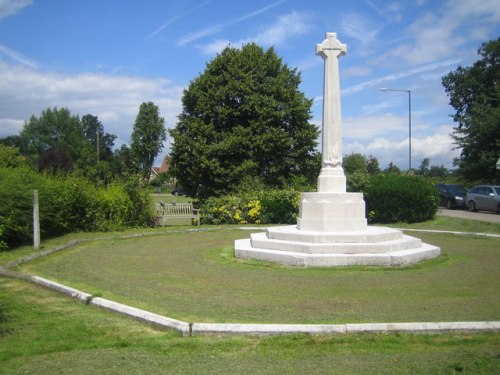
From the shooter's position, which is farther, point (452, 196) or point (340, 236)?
point (452, 196)

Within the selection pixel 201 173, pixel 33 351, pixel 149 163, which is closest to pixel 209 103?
pixel 201 173

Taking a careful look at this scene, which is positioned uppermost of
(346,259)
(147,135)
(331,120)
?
(147,135)

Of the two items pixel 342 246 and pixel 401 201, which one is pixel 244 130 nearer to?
pixel 401 201

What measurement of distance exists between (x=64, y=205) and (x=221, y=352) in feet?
39.6

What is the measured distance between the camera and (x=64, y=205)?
50.2 feet

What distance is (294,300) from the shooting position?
266 inches

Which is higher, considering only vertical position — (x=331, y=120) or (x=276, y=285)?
(x=331, y=120)

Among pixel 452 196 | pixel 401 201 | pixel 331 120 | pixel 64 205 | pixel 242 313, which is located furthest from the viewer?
pixel 452 196

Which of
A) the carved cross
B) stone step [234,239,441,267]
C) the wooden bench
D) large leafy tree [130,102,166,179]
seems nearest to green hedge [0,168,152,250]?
the wooden bench

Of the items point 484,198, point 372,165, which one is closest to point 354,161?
point 372,165

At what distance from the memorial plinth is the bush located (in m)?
7.65

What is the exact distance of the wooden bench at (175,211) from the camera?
64.3 ft

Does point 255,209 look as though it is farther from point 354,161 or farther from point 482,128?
point 354,161

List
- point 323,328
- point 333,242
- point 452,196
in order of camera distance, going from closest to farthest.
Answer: point 323,328
point 333,242
point 452,196
